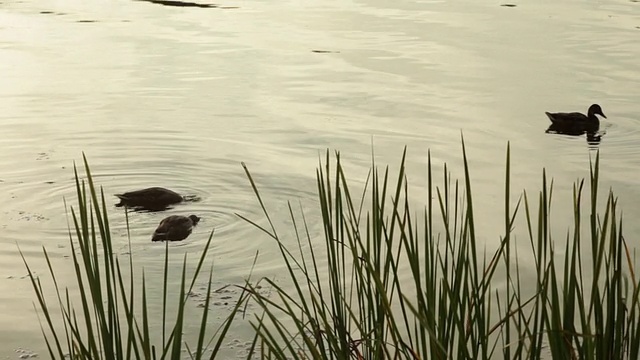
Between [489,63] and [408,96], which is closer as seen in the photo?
[408,96]

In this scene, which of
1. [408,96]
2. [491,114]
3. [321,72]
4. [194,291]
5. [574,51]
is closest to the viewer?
[194,291]

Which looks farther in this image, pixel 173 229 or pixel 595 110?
pixel 595 110

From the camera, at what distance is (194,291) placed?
15.9 ft

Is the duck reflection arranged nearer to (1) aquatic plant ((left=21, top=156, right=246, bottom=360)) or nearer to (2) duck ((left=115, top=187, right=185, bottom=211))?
(2) duck ((left=115, top=187, right=185, bottom=211))

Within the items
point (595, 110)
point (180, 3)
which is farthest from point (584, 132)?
point (180, 3)

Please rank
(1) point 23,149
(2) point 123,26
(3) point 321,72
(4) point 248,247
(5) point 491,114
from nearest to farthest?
1. (4) point 248,247
2. (1) point 23,149
3. (5) point 491,114
4. (3) point 321,72
5. (2) point 123,26

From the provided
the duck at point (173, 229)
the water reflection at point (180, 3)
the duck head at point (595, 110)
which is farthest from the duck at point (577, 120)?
the water reflection at point (180, 3)

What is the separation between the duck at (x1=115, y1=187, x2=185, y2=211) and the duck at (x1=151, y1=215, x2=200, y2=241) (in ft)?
1.51

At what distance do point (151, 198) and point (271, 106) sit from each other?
2.61 metres

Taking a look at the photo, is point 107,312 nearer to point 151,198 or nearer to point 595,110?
point 151,198

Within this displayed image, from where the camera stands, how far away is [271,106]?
8625mm

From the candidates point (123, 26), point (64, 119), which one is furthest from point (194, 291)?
point (123, 26)

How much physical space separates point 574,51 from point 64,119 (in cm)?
502

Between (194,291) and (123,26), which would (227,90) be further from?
(194,291)
